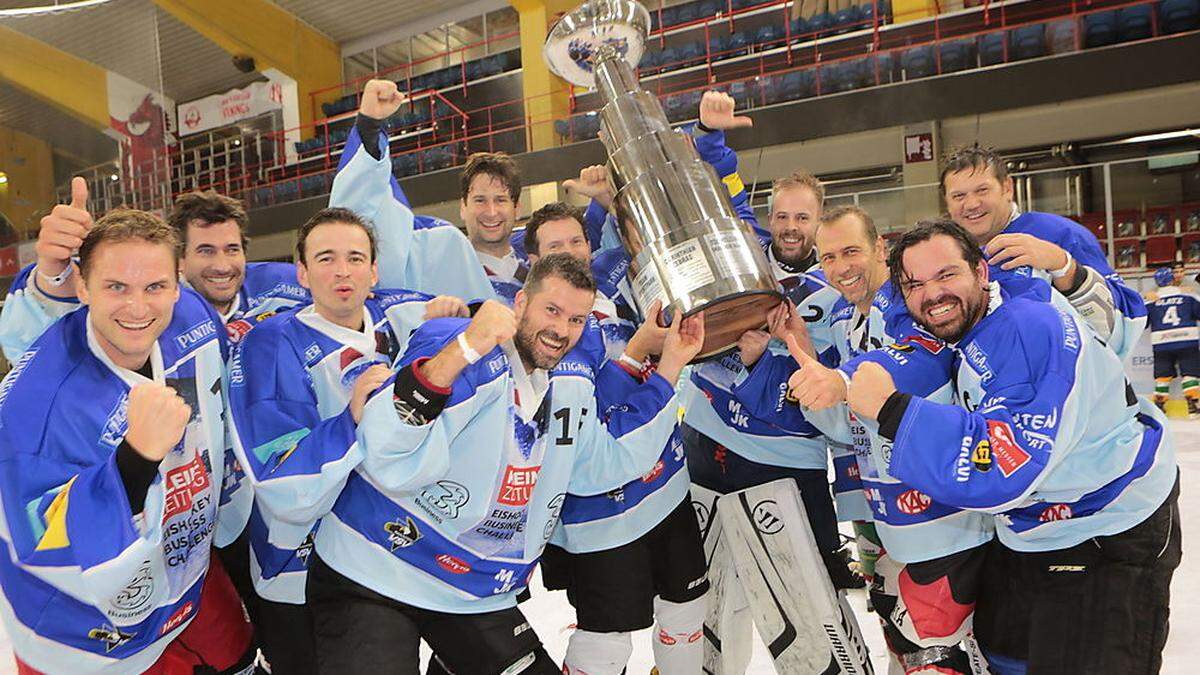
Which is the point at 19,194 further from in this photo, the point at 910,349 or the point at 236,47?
the point at 236,47

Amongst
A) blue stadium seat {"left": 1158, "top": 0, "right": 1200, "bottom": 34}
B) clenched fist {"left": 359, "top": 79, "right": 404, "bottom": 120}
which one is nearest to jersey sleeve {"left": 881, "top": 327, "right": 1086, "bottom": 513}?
clenched fist {"left": 359, "top": 79, "right": 404, "bottom": 120}

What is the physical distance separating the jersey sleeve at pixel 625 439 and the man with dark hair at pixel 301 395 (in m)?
0.54

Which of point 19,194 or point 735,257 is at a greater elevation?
point 19,194

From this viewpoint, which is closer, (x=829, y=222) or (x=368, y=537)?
(x=368, y=537)

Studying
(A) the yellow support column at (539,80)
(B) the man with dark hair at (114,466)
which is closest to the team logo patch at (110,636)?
(B) the man with dark hair at (114,466)

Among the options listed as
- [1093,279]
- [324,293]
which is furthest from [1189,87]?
[324,293]

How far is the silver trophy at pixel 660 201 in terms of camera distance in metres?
2.14

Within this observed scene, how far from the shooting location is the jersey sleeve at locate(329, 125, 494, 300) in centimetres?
294

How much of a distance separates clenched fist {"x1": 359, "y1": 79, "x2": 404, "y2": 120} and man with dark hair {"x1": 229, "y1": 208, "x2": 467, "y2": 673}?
56 cm

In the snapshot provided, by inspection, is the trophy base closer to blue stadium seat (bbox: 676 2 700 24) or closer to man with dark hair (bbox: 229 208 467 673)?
man with dark hair (bbox: 229 208 467 673)

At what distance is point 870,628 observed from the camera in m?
3.77

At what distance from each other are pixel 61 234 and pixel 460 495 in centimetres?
110

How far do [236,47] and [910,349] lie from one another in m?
14.9

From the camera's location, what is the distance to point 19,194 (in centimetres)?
319
